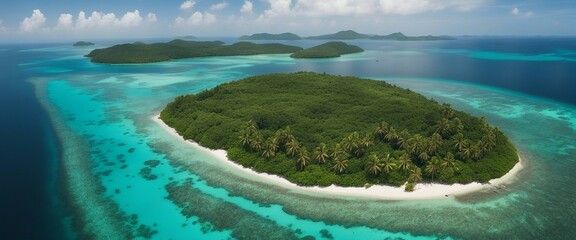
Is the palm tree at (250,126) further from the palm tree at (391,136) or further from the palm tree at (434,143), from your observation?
the palm tree at (434,143)

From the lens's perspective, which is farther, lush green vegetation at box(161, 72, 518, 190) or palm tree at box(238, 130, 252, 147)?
palm tree at box(238, 130, 252, 147)

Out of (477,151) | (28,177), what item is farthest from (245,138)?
(477,151)

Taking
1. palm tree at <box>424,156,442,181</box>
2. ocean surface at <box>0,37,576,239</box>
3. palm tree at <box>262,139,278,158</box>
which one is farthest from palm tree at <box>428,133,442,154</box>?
palm tree at <box>262,139,278,158</box>

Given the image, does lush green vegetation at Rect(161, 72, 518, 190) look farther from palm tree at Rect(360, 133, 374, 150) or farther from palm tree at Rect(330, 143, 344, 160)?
palm tree at Rect(330, 143, 344, 160)

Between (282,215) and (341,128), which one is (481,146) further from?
(282,215)

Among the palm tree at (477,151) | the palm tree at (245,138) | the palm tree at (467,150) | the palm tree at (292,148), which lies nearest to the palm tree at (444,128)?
the palm tree at (467,150)
